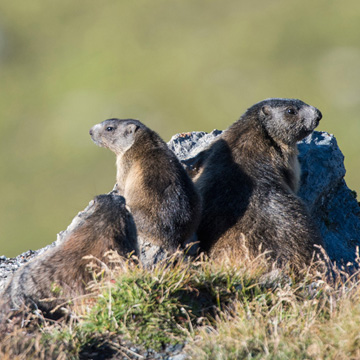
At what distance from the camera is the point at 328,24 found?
430ft

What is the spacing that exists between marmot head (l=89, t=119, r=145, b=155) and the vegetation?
17.4 feet

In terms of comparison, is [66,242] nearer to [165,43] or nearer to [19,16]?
[165,43]

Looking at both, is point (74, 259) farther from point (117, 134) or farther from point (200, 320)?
point (117, 134)

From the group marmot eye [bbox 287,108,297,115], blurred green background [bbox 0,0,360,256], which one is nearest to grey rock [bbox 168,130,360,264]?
marmot eye [bbox 287,108,297,115]

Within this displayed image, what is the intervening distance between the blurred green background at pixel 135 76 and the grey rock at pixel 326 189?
76.8 metres

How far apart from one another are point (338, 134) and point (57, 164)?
47785 millimetres

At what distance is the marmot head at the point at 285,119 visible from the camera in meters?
13.3

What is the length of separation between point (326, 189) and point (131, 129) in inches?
179

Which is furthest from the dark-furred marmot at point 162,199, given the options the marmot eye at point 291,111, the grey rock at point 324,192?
the marmot eye at point 291,111

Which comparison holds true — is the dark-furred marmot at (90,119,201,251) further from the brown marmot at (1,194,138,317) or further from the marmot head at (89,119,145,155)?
the brown marmot at (1,194,138,317)

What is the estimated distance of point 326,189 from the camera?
14.7 meters

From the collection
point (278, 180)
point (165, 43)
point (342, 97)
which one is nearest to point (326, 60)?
point (342, 97)

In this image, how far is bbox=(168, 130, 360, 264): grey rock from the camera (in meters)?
14.1

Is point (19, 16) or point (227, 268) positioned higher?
point (19, 16)
